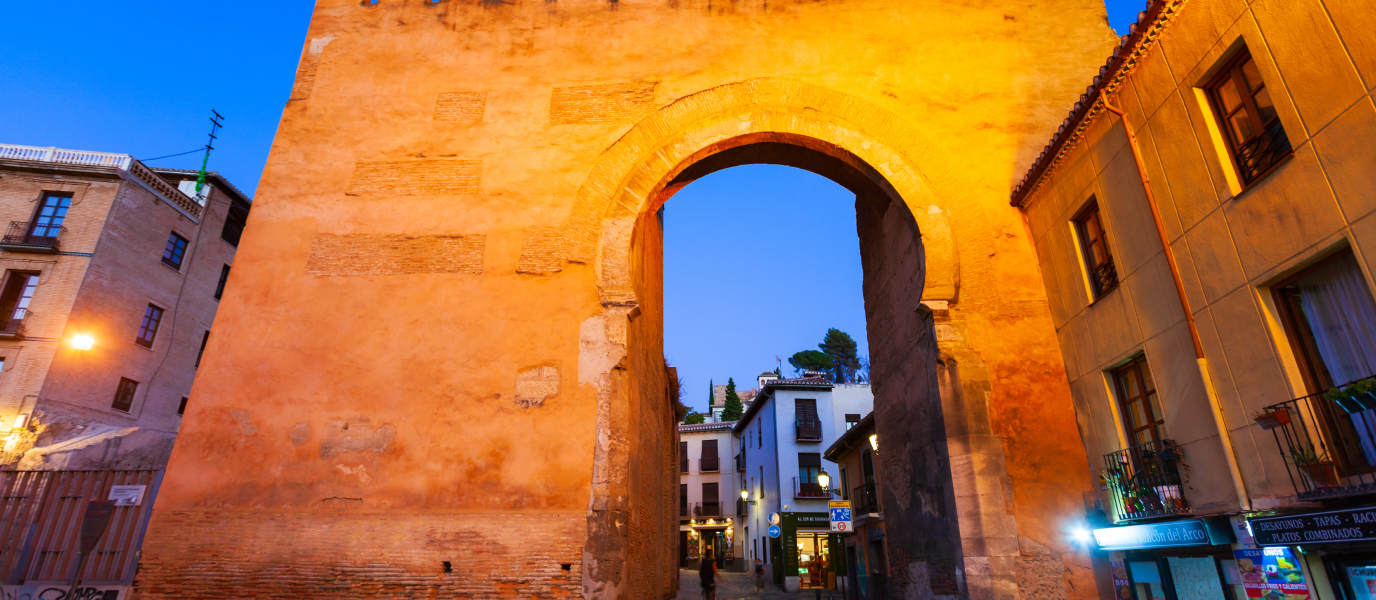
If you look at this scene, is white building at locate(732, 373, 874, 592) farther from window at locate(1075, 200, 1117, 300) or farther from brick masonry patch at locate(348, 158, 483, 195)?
brick masonry patch at locate(348, 158, 483, 195)

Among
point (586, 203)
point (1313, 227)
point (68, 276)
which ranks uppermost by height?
point (68, 276)

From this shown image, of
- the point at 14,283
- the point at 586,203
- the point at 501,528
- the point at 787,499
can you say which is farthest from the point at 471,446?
the point at 787,499

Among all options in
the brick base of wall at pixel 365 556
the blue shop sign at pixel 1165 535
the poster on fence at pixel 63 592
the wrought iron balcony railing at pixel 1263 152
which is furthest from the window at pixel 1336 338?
the poster on fence at pixel 63 592

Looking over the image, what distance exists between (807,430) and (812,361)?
89.7 ft

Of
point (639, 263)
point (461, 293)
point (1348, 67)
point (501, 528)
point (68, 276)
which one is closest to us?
point (1348, 67)

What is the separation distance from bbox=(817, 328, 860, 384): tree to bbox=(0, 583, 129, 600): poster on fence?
161 ft

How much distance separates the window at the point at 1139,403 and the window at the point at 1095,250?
672 mm

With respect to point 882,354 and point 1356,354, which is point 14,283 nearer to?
point 882,354

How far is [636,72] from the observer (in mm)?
8055

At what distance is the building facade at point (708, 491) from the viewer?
118 ft

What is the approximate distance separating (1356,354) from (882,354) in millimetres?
4813

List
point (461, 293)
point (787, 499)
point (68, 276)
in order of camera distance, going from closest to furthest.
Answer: point (461, 293) → point (68, 276) → point (787, 499)

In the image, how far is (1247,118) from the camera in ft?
14.6

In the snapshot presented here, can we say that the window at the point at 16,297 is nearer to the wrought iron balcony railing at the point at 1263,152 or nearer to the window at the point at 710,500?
the wrought iron balcony railing at the point at 1263,152
